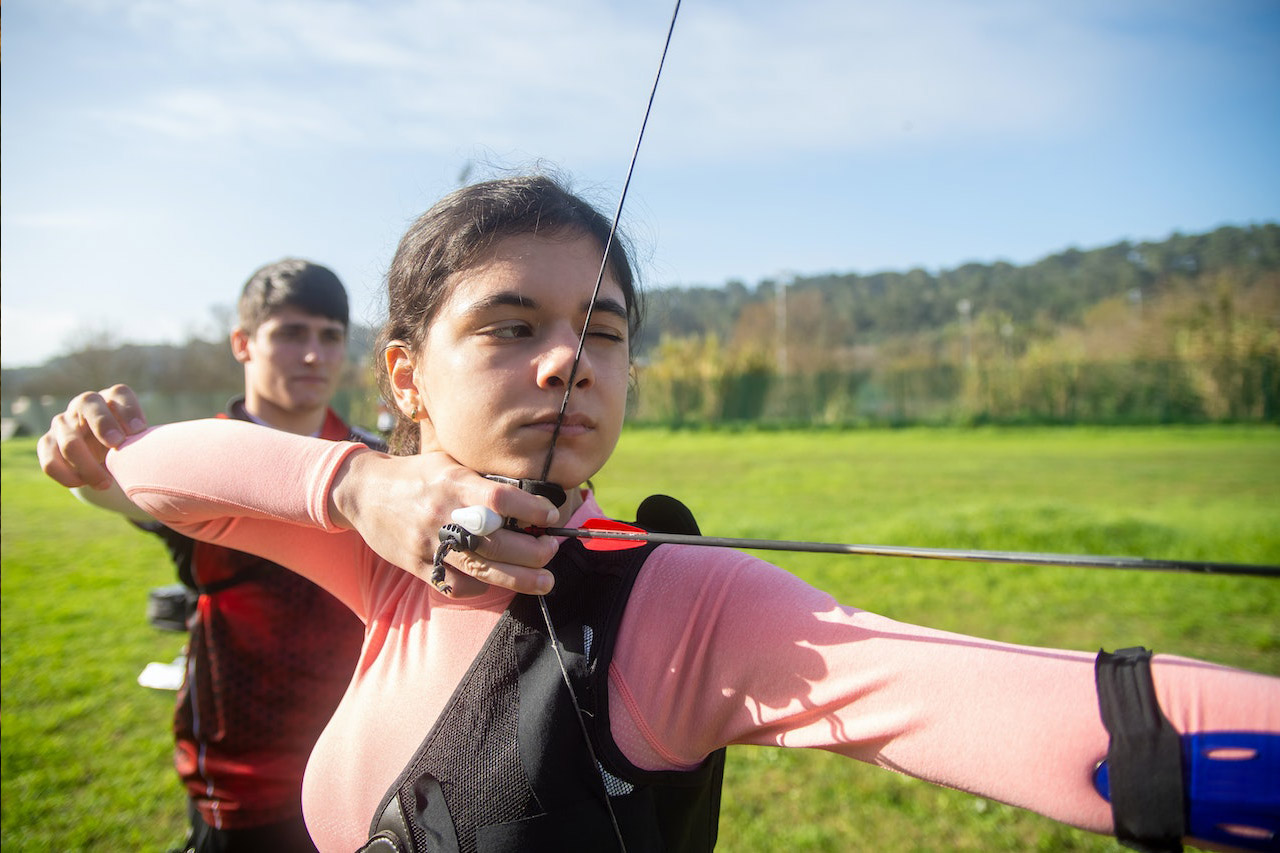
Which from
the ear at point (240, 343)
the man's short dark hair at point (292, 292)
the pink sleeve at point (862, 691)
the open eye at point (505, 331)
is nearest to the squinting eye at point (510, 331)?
the open eye at point (505, 331)

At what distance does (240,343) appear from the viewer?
9.78ft

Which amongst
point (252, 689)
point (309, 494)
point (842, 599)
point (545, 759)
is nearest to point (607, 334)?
point (309, 494)

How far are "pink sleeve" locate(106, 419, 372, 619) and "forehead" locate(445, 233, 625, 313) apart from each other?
1.05 feet

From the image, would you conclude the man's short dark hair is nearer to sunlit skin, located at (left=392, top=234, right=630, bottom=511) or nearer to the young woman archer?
the young woman archer

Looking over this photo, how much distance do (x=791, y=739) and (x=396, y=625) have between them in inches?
26.2

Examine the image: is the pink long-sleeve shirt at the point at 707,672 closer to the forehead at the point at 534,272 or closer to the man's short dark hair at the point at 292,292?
the forehead at the point at 534,272

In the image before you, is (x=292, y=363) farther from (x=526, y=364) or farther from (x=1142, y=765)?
(x=1142, y=765)

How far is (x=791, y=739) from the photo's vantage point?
102cm

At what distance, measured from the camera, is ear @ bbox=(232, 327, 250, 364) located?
295cm

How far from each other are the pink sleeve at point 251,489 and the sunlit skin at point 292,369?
1178 millimetres

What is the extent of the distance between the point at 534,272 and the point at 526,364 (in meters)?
0.15

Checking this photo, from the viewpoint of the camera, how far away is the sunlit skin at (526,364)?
120cm

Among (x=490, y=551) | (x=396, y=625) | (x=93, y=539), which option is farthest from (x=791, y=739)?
(x=93, y=539)

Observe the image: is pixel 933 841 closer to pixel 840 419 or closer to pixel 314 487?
pixel 314 487
